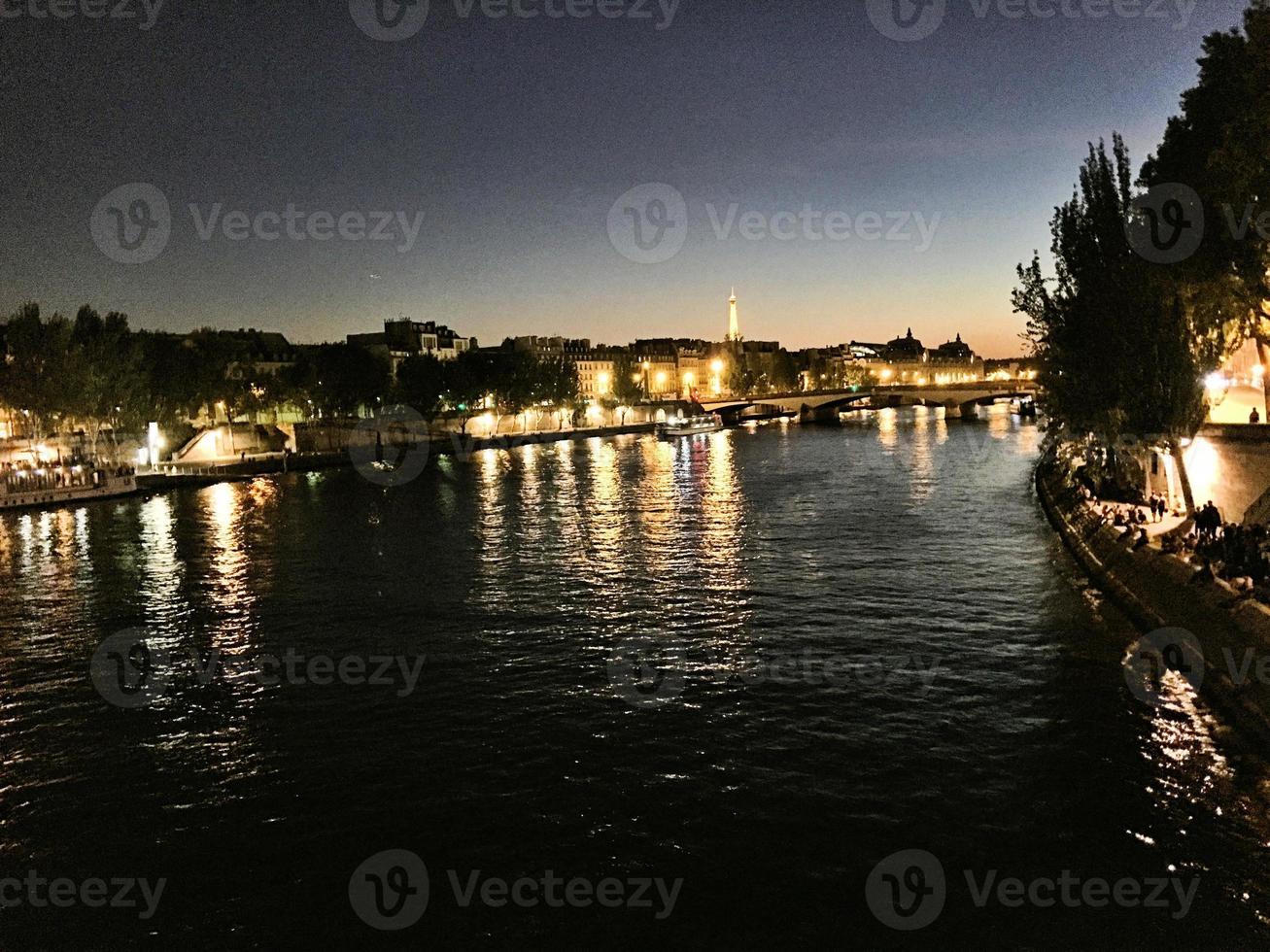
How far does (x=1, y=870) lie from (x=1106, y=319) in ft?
95.2

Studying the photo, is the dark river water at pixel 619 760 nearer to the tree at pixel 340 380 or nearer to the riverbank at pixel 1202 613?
the riverbank at pixel 1202 613

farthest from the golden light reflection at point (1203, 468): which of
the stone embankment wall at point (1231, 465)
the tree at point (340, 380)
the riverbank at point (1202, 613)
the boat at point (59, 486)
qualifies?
the tree at point (340, 380)

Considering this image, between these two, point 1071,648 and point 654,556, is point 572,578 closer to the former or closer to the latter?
point 654,556

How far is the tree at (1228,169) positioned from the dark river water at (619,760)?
775 centimetres

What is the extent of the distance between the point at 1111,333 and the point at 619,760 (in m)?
21.6

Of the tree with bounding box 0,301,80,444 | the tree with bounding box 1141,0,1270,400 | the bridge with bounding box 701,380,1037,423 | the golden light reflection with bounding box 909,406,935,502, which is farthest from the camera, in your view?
the bridge with bounding box 701,380,1037,423

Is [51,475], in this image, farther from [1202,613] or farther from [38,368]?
[1202,613]

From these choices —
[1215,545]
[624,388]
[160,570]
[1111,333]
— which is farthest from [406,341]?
[1215,545]

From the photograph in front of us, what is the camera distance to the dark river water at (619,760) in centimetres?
1088

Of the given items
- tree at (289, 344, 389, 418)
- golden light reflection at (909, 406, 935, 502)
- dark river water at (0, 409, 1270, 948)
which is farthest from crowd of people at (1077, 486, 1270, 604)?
tree at (289, 344, 389, 418)

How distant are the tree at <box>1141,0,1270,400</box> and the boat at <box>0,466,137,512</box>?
197 ft

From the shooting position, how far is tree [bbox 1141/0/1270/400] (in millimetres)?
17938

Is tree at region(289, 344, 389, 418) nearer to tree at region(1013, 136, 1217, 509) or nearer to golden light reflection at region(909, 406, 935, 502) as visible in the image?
golden light reflection at region(909, 406, 935, 502)

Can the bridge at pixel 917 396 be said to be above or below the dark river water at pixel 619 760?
above
